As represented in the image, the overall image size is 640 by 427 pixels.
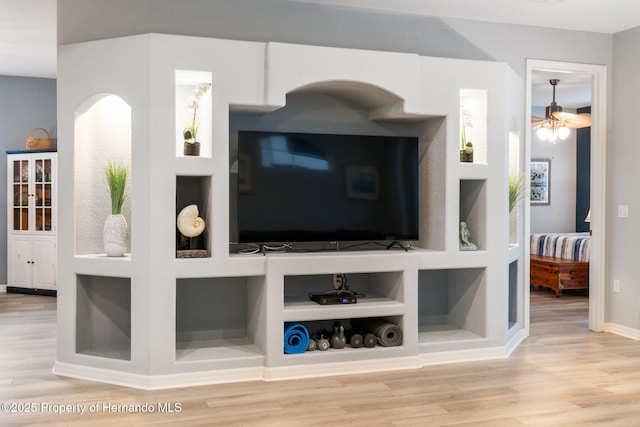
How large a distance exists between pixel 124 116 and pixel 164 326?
146cm

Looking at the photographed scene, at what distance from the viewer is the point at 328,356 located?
4.15m

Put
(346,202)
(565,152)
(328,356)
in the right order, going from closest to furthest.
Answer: (328,356) < (346,202) < (565,152)

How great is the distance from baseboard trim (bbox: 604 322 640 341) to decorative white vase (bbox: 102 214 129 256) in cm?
408

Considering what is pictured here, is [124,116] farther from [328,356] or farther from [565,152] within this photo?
[565,152]

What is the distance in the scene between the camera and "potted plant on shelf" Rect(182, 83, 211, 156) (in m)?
4.05

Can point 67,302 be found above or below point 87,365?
above

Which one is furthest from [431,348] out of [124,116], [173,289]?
[124,116]

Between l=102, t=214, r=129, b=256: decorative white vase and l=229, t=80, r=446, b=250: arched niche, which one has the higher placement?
l=229, t=80, r=446, b=250: arched niche

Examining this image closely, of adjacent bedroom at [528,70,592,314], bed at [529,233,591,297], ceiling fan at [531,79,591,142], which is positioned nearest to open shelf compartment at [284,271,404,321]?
adjacent bedroom at [528,70,592,314]

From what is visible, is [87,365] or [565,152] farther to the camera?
[565,152]

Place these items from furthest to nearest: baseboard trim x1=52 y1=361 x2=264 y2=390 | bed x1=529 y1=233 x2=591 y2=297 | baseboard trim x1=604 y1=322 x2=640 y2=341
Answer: bed x1=529 y1=233 x2=591 y2=297 < baseboard trim x1=604 y1=322 x2=640 y2=341 < baseboard trim x1=52 y1=361 x2=264 y2=390

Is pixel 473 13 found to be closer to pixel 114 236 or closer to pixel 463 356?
pixel 463 356

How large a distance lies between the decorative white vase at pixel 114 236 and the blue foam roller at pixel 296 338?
1.18 meters

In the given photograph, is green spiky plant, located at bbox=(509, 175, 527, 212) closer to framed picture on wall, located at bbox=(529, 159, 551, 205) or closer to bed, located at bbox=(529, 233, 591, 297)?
bed, located at bbox=(529, 233, 591, 297)
